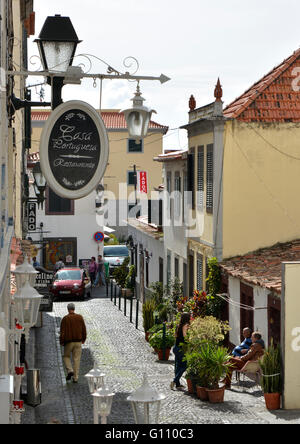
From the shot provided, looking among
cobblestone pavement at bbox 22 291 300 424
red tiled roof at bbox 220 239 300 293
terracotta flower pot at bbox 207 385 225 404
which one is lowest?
cobblestone pavement at bbox 22 291 300 424

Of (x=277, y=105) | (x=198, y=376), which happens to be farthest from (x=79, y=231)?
(x=198, y=376)

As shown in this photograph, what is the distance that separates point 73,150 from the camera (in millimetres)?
9328

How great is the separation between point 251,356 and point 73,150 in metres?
9.12

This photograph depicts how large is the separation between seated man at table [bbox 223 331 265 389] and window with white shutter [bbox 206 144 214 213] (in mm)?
6134

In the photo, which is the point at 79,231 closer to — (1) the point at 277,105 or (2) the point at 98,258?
(2) the point at 98,258

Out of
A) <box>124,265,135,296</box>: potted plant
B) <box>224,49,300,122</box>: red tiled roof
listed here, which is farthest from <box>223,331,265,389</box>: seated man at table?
<box>124,265,135,296</box>: potted plant

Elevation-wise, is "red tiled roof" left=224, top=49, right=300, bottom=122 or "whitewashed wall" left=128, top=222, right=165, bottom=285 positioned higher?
"red tiled roof" left=224, top=49, right=300, bottom=122

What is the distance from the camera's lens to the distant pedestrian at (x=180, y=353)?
1744 cm

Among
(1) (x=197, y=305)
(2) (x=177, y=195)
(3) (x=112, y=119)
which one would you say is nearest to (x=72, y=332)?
(1) (x=197, y=305)

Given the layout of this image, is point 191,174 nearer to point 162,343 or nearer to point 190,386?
point 162,343

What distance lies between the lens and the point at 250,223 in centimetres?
2288

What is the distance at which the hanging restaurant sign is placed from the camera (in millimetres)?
9188

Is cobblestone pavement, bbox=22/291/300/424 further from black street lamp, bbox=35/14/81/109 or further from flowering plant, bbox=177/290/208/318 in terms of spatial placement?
black street lamp, bbox=35/14/81/109
